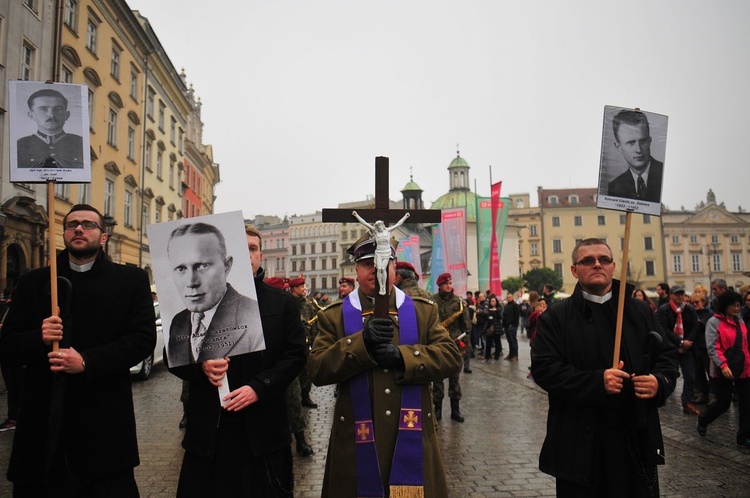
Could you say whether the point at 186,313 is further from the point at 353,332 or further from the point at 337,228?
the point at 337,228

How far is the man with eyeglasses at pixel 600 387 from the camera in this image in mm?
3191

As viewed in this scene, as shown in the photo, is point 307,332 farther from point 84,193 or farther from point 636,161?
point 84,193

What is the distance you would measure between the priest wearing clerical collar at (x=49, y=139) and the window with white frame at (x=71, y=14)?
2086cm

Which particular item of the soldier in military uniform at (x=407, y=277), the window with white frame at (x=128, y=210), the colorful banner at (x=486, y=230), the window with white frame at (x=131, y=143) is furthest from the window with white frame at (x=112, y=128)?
the soldier in military uniform at (x=407, y=277)

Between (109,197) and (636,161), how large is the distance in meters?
26.3

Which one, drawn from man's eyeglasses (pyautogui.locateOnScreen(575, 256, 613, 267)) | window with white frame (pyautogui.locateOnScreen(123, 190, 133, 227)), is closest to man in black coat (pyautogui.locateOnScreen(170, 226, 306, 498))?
man's eyeglasses (pyautogui.locateOnScreen(575, 256, 613, 267))

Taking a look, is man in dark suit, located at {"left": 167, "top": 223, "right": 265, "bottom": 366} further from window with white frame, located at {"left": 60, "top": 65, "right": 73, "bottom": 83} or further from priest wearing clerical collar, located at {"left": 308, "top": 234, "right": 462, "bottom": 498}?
window with white frame, located at {"left": 60, "top": 65, "right": 73, "bottom": 83}

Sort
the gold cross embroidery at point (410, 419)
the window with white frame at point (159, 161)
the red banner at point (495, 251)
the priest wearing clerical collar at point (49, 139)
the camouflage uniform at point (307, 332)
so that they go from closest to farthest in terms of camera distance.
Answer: the gold cross embroidery at point (410, 419), the priest wearing clerical collar at point (49, 139), the camouflage uniform at point (307, 332), the red banner at point (495, 251), the window with white frame at point (159, 161)

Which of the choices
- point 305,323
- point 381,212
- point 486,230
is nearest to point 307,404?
point 305,323

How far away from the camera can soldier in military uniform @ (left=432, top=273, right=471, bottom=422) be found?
843cm

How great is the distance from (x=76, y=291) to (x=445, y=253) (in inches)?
786

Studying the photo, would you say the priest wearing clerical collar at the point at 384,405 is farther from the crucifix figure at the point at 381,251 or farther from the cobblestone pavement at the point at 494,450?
the cobblestone pavement at the point at 494,450

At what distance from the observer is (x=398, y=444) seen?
3191 millimetres

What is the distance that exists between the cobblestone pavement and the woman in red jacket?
10.9 inches
